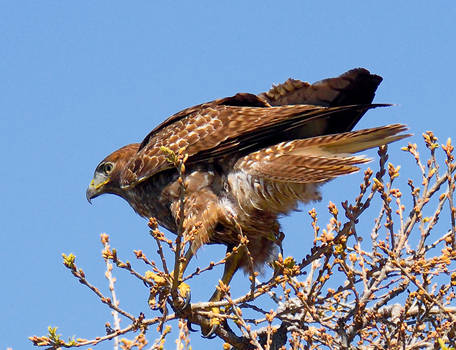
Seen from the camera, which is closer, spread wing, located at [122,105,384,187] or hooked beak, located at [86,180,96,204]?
spread wing, located at [122,105,384,187]

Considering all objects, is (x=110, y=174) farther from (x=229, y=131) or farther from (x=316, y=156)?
(x=316, y=156)

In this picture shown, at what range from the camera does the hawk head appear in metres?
7.51

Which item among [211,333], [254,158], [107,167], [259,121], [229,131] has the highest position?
[107,167]

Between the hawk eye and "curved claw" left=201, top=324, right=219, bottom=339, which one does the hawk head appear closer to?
the hawk eye

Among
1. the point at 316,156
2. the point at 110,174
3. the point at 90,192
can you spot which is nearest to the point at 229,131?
the point at 316,156

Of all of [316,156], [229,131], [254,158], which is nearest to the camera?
[316,156]

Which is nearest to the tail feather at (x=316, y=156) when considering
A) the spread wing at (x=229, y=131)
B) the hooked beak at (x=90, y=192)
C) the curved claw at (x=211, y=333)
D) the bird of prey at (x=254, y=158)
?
the bird of prey at (x=254, y=158)

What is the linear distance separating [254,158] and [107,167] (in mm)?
2164

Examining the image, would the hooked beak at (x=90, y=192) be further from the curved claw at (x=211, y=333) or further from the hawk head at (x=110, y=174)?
the curved claw at (x=211, y=333)

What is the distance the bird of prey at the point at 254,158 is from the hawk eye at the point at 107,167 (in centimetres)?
71

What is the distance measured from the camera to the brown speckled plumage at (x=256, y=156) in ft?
18.6

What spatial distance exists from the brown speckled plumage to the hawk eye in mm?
783

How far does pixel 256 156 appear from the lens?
6.04 metres

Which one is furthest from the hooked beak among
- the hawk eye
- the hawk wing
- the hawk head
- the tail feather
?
the tail feather
